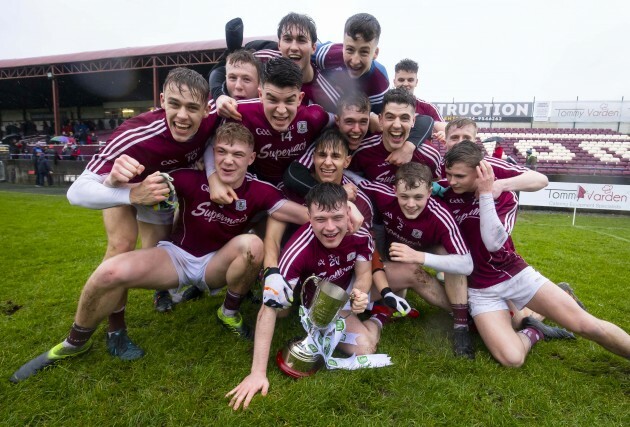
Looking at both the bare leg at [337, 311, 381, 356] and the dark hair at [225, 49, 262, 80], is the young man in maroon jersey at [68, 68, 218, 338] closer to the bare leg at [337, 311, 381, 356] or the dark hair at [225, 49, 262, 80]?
the dark hair at [225, 49, 262, 80]

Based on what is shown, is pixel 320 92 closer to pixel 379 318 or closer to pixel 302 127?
pixel 302 127

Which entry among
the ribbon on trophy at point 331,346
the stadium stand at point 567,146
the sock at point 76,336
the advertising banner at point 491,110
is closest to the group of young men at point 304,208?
the sock at point 76,336

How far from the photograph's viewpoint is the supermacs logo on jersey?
3.17m

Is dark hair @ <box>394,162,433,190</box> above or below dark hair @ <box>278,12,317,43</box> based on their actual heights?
below

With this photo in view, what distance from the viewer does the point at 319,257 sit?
2.97m

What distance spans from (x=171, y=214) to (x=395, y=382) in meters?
2.38

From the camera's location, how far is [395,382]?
8.57ft

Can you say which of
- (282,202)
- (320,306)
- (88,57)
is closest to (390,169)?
(282,202)

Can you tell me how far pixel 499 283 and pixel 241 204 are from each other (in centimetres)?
234

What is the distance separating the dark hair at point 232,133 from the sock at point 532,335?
2.87 m

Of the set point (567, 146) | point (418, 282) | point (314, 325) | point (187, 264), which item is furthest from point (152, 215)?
point (567, 146)

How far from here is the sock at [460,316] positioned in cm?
325

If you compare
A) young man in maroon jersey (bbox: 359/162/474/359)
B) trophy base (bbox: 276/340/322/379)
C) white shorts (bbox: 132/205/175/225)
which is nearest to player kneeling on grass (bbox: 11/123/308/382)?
white shorts (bbox: 132/205/175/225)

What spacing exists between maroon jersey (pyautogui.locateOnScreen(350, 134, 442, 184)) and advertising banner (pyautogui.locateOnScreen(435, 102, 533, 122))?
103 feet
